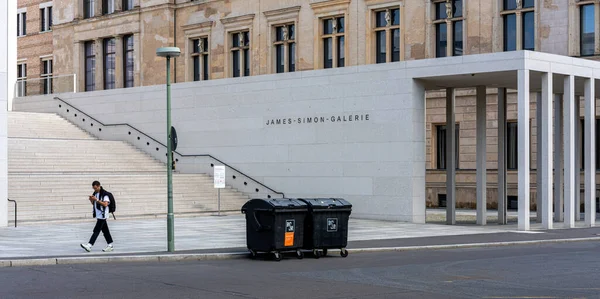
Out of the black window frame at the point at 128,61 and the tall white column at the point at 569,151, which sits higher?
the black window frame at the point at 128,61

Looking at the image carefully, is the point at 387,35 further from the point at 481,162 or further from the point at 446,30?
the point at 481,162

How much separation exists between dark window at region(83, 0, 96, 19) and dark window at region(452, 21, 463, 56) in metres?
26.6

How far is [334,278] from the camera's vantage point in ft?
54.0

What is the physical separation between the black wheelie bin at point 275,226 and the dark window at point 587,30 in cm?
2335

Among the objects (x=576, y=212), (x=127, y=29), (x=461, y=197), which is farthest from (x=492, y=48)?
(x=127, y=29)

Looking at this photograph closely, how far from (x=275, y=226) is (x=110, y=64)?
137 feet

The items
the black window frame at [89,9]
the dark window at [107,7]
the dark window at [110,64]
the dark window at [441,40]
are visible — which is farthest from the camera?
the black window frame at [89,9]

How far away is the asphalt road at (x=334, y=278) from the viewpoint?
14.3 m

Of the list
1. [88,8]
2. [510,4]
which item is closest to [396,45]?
[510,4]

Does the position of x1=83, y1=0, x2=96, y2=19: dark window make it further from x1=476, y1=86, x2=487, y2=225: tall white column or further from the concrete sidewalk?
x1=476, y1=86, x2=487, y2=225: tall white column

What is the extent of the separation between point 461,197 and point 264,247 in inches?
986

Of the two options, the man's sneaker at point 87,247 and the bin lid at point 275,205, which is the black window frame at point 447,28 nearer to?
the bin lid at point 275,205

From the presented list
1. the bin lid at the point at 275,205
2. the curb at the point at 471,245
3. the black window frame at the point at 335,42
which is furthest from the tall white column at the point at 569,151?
the black window frame at the point at 335,42

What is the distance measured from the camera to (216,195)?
37.9 m
